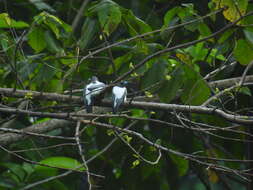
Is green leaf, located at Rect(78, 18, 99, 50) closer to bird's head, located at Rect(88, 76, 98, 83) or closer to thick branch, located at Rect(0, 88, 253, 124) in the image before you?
thick branch, located at Rect(0, 88, 253, 124)

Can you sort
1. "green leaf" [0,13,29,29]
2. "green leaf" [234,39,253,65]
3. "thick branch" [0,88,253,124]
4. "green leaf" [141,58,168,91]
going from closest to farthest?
"thick branch" [0,88,253,124], "green leaf" [0,13,29,29], "green leaf" [234,39,253,65], "green leaf" [141,58,168,91]

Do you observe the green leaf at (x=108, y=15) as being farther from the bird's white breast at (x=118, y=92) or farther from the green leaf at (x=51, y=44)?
the bird's white breast at (x=118, y=92)

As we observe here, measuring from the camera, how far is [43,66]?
412 centimetres

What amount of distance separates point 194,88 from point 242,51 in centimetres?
38

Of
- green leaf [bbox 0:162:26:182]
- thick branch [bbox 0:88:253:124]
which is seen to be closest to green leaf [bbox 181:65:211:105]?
thick branch [bbox 0:88:253:124]

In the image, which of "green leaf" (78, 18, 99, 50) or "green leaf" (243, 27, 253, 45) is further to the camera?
"green leaf" (78, 18, 99, 50)

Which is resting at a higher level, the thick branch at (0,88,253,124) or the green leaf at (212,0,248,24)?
the green leaf at (212,0,248,24)

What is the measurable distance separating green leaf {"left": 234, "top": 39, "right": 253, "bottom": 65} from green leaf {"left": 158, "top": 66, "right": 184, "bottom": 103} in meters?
0.38

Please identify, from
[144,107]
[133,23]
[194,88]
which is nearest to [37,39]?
[133,23]

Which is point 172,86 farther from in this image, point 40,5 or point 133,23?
point 40,5

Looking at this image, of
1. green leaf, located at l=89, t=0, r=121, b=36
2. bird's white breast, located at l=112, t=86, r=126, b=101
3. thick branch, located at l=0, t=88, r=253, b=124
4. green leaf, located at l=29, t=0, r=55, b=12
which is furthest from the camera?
green leaf, located at l=29, t=0, r=55, b=12

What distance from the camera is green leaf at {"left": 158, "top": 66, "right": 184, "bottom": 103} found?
3766 millimetres

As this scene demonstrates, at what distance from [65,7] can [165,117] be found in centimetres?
137

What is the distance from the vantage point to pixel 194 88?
3723 millimetres
